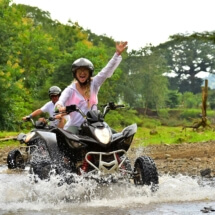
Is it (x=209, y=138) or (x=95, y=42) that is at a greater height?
(x=95, y=42)

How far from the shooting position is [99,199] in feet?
24.3

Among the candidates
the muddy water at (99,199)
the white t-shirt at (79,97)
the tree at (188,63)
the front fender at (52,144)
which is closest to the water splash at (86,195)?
the muddy water at (99,199)

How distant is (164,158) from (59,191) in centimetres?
637

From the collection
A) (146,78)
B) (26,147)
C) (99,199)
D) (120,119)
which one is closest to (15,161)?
(26,147)

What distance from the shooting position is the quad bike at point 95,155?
24.1 ft

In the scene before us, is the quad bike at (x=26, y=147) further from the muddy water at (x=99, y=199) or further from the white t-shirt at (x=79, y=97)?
the muddy water at (x=99, y=199)

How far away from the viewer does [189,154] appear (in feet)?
45.3

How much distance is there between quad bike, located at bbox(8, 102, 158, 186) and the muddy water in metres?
0.17

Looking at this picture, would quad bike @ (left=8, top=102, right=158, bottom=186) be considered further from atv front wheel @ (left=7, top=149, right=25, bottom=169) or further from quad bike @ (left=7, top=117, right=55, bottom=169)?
atv front wheel @ (left=7, top=149, right=25, bottom=169)

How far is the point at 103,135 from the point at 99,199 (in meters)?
0.79

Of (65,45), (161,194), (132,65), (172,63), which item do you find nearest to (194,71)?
(172,63)

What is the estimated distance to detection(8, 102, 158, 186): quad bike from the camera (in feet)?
24.1

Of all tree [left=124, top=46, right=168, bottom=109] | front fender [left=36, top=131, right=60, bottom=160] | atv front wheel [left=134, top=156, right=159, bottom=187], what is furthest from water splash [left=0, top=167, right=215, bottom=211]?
tree [left=124, top=46, right=168, bottom=109]

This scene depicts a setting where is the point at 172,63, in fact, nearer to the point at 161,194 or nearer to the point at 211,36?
the point at 211,36
